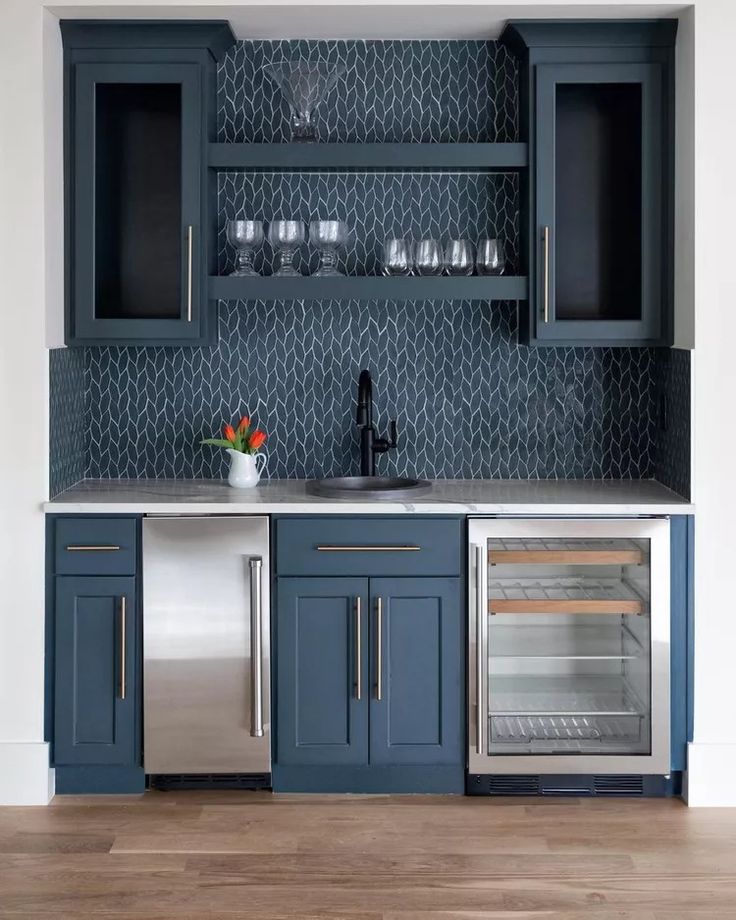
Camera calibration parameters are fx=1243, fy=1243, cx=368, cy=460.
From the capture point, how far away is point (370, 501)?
3.68 m

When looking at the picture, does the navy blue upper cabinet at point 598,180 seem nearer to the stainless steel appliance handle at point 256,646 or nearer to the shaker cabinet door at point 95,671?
the stainless steel appliance handle at point 256,646

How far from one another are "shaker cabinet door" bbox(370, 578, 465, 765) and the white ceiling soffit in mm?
1691

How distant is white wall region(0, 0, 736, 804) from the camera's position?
3604 millimetres

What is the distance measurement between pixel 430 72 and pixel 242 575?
1.79 m

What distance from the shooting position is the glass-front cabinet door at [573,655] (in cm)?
365

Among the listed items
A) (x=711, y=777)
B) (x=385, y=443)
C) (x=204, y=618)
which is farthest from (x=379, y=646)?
(x=711, y=777)

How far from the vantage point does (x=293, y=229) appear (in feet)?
12.9

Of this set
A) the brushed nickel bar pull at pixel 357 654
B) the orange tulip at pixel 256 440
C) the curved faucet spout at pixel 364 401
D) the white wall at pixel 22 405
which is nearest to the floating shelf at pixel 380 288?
the curved faucet spout at pixel 364 401

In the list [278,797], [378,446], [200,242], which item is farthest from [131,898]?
[200,242]

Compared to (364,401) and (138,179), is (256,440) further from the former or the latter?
(138,179)

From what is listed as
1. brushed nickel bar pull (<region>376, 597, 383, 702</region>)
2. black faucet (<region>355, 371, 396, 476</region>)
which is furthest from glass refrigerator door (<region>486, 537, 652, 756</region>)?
black faucet (<region>355, 371, 396, 476</region>)

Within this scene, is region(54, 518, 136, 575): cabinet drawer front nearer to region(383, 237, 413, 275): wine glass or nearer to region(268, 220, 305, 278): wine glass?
region(268, 220, 305, 278): wine glass

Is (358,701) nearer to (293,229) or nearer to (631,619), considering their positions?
(631,619)

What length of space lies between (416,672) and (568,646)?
0.54 m
